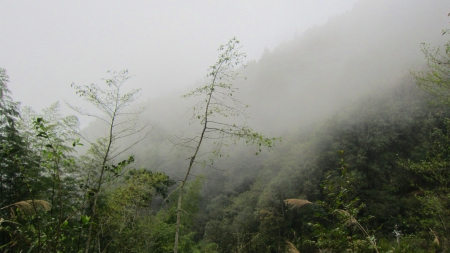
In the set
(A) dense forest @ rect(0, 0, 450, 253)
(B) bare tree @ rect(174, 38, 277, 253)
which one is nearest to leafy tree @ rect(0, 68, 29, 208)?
(A) dense forest @ rect(0, 0, 450, 253)

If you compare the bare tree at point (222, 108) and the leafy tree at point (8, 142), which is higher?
the leafy tree at point (8, 142)

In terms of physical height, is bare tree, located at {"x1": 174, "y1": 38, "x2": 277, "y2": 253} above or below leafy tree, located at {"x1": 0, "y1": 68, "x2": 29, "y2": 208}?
below

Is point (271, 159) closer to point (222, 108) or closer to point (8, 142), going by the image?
point (8, 142)

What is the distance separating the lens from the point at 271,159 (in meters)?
31.9

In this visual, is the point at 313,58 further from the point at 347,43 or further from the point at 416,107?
the point at 416,107

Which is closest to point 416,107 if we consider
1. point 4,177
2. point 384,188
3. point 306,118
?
point 384,188

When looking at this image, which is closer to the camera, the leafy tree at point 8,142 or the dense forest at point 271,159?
the dense forest at point 271,159

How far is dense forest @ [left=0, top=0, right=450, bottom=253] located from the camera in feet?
9.37

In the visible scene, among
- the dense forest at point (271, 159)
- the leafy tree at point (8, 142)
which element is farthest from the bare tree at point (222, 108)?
the leafy tree at point (8, 142)

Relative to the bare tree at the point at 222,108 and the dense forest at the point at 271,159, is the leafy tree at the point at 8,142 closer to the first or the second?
the dense forest at the point at 271,159

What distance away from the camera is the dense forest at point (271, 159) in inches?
112

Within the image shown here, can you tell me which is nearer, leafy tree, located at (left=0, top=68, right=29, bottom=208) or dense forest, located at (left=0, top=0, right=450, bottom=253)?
dense forest, located at (left=0, top=0, right=450, bottom=253)

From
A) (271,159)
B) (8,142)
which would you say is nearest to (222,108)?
(8,142)

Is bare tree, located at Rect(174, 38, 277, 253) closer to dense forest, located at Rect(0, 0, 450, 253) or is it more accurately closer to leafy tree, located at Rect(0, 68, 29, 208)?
dense forest, located at Rect(0, 0, 450, 253)
